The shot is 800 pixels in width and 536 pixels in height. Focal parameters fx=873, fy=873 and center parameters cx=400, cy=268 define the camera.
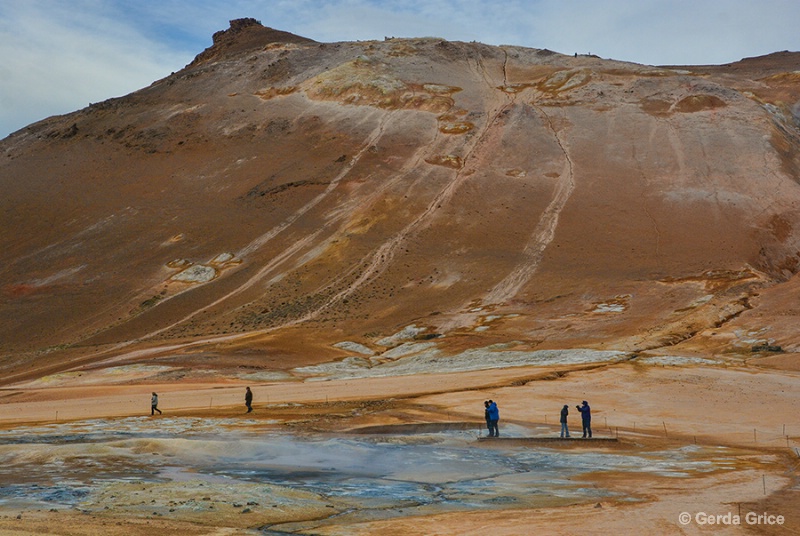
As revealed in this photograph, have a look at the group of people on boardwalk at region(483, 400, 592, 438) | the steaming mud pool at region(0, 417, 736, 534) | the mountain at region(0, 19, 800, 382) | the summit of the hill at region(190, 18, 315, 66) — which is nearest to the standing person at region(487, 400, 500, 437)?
the group of people on boardwalk at region(483, 400, 592, 438)

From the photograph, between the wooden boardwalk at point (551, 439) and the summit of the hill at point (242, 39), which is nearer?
the wooden boardwalk at point (551, 439)

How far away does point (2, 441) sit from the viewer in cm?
2709

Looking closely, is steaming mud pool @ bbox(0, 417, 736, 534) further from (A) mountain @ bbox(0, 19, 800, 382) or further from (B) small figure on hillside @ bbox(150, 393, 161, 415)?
(A) mountain @ bbox(0, 19, 800, 382)

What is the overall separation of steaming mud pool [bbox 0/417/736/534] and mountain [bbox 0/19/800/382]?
27.4 metres

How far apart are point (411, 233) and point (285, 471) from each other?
62.7 meters

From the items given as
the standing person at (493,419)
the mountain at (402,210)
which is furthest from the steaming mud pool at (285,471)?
the mountain at (402,210)

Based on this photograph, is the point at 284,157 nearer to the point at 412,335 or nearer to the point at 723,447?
the point at 412,335

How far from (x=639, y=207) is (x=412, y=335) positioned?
31.8 metres

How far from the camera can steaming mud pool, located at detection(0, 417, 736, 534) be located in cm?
1775

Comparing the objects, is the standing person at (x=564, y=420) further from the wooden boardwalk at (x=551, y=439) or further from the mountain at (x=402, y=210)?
the mountain at (x=402, y=210)

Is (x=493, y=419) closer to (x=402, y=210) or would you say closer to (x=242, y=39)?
(x=402, y=210)

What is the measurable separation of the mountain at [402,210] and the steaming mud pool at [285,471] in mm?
27366

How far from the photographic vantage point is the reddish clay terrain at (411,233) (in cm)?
5300

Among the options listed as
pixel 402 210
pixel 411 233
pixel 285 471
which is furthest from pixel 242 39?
pixel 285 471
